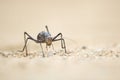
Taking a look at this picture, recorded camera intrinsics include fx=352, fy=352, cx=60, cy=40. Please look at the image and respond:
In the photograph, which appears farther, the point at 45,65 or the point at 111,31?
the point at 111,31

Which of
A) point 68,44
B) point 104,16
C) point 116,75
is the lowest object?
point 116,75

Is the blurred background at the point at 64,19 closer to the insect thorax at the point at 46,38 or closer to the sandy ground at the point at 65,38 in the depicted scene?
the sandy ground at the point at 65,38

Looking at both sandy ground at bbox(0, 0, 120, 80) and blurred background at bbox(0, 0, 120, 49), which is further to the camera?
blurred background at bbox(0, 0, 120, 49)

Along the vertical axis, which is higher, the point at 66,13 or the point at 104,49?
the point at 66,13

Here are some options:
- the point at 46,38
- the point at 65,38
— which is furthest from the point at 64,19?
the point at 46,38

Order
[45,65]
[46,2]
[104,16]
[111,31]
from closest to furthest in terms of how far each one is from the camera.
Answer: [45,65], [111,31], [104,16], [46,2]

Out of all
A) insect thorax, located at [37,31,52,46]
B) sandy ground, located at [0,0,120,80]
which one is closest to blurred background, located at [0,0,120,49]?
sandy ground, located at [0,0,120,80]

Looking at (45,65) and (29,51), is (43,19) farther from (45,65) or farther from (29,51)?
(45,65)

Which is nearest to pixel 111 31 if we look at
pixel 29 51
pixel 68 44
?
pixel 68 44

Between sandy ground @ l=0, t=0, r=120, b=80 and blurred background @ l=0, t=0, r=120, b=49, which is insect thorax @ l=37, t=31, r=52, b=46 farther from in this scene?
blurred background @ l=0, t=0, r=120, b=49
